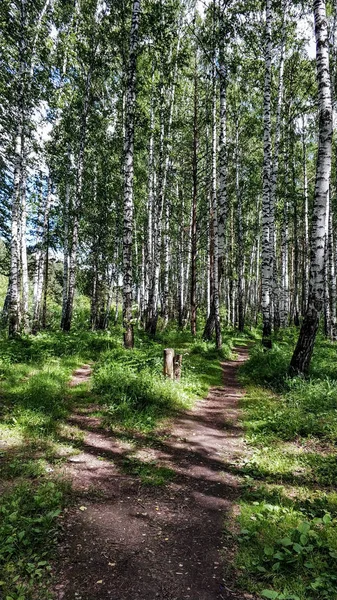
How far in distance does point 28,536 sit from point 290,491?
3.17 meters

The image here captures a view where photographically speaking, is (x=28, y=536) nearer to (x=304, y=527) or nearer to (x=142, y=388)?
(x=304, y=527)

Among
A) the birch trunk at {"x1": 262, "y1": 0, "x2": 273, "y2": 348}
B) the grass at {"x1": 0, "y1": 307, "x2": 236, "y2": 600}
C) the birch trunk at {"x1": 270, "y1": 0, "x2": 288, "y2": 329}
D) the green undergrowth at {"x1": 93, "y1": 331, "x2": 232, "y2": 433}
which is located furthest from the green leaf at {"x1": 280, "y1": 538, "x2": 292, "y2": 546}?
the birch trunk at {"x1": 270, "y1": 0, "x2": 288, "y2": 329}

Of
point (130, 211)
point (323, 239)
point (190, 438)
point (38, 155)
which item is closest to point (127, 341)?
point (130, 211)

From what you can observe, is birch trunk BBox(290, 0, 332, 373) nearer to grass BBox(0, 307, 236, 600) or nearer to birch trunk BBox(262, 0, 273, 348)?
grass BBox(0, 307, 236, 600)

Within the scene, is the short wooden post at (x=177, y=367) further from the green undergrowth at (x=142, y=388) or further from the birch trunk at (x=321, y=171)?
the birch trunk at (x=321, y=171)

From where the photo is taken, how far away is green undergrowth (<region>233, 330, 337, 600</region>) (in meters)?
3.07

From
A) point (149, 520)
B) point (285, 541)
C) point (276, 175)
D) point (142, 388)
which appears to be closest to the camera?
point (285, 541)

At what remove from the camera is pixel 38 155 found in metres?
17.2

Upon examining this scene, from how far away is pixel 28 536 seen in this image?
3.41 meters

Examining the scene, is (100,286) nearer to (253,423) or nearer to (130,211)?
(130,211)

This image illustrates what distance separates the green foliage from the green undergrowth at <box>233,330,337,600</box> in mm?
1802

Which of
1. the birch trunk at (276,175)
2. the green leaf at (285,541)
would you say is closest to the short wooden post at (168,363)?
the green leaf at (285,541)

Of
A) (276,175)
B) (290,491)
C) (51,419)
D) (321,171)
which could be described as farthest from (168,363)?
(276,175)

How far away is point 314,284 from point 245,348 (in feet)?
33.3
